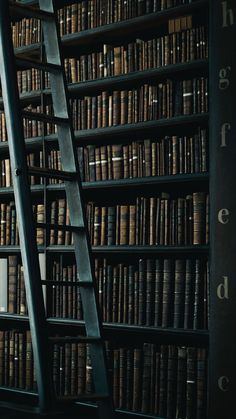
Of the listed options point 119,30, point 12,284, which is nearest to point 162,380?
point 12,284

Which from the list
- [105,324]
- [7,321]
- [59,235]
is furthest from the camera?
[7,321]

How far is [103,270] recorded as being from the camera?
12.4ft

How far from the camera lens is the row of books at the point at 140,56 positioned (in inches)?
139

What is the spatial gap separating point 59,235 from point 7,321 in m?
0.76

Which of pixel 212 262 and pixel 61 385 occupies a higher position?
pixel 212 262

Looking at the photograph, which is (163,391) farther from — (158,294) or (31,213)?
(31,213)

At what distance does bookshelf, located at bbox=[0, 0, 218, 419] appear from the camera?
3.48 meters

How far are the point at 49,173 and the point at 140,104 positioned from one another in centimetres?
91

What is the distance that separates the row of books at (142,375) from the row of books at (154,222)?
0.48 m

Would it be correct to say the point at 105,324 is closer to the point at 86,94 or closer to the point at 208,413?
the point at 208,413

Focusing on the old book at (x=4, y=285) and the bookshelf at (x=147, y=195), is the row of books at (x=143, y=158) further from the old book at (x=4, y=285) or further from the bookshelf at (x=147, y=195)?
the old book at (x=4, y=285)

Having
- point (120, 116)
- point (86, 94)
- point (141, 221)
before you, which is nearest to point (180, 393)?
point (141, 221)

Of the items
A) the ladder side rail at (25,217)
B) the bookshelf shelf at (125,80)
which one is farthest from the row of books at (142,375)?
the bookshelf shelf at (125,80)

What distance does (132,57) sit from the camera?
3750 mm
